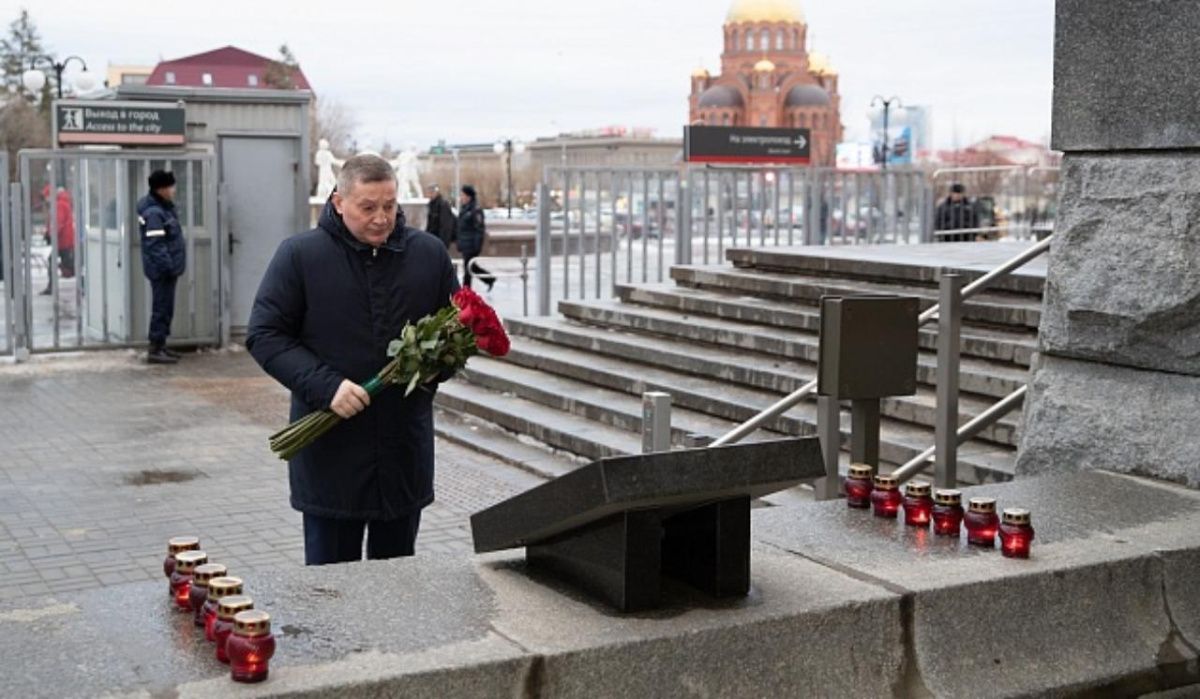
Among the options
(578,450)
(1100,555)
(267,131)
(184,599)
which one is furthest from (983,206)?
(184,599)

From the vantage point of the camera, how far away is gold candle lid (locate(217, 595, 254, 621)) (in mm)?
3199

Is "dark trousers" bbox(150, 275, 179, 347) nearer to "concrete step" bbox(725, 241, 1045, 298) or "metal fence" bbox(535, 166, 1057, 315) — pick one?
"metal fence" bbox(535, 166, 1057, 315)

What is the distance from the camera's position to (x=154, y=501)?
907 cm

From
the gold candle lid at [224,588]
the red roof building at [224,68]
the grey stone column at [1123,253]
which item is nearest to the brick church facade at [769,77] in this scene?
the red roof building at [224,68]

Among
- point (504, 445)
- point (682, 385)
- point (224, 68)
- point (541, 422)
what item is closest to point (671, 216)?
point (682, 385)

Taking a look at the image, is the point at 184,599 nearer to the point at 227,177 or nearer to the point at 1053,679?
the point at 1053,679

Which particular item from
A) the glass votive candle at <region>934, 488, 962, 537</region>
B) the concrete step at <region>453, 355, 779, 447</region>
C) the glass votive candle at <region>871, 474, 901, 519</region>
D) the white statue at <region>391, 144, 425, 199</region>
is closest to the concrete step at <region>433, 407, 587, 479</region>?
the concrete step at <region>453, 355, 779, 447</region>

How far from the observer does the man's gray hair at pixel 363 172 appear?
4520mm

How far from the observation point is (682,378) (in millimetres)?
11352

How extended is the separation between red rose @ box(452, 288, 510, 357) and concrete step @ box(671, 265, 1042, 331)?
18.4 ft

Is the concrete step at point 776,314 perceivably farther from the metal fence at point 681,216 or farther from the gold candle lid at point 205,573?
the gold candle lid at point 205,573

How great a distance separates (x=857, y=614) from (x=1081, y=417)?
2458 mm

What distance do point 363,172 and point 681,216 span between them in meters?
Answer: 11.9

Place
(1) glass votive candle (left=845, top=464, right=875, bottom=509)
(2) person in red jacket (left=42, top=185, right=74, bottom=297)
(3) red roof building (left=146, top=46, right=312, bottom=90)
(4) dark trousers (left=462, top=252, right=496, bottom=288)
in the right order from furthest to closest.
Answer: (3) red roof building (left=146, top=46, right=312, bottom=90), (4) dark trousers (left=462, top=252, right=496, bottom=288), (2) person in red jacket (left=42, top=185, right=74, bottom=297), (1) glass votive candle (left=845, top=464, right=875, bottom=509)
